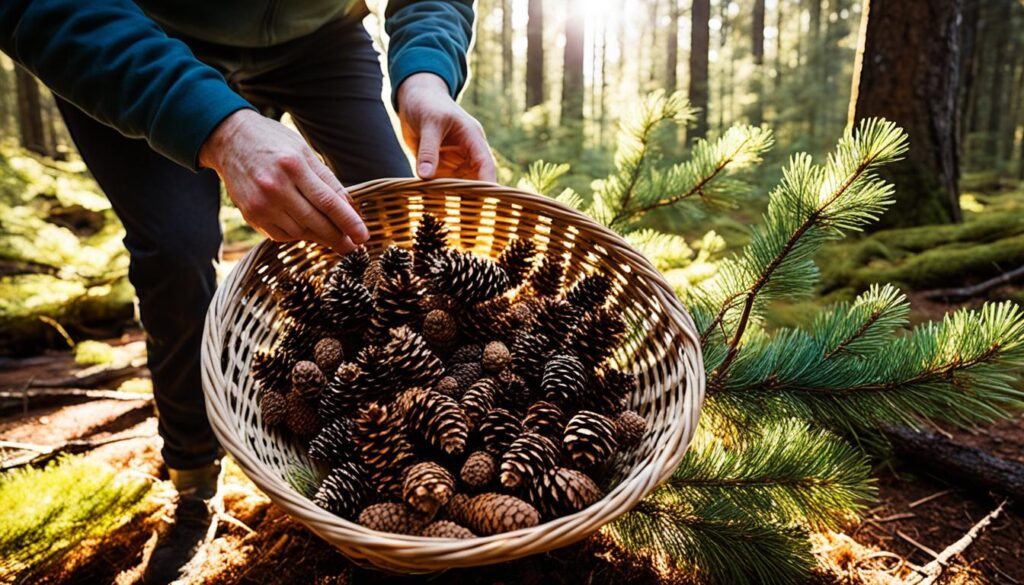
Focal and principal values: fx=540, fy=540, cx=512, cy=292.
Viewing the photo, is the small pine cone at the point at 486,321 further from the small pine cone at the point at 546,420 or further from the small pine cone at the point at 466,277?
the small pine cone at the point at 546,420

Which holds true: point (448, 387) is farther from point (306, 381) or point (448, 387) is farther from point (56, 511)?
point (56, 511)

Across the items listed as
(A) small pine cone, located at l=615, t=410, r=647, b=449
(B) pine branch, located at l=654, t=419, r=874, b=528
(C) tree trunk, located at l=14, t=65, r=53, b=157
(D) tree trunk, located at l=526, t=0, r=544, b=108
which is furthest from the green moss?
(C) tree trunk, located at l=14, t=65, r=53, b=157

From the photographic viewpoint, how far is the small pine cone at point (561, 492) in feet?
2.97

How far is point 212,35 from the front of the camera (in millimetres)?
1455

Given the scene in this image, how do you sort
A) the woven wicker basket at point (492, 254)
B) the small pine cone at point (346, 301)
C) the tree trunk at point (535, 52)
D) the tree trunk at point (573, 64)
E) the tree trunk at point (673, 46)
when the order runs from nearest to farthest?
1. the woven wicker basket at point (492, 254)
2. the small pine cone at point (346, 301)
3. the tree trunk at point (573, 64)
4. the tree trunk at point (535, 52)
5. the tree trunk at point (673, 46)

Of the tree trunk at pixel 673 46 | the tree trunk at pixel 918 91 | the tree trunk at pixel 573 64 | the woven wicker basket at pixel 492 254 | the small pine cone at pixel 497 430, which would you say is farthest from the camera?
the tree trunk at pixel 673 46

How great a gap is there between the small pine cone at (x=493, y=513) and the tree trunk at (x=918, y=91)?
11.7 ft

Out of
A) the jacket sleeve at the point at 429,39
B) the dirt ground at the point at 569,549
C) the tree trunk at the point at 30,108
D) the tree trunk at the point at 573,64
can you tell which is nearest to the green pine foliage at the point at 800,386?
the dirt ground at the point at 569,549

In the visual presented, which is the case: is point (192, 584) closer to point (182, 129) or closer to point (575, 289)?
point (182, 129)

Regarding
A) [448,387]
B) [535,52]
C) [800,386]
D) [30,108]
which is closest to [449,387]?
[448,387]

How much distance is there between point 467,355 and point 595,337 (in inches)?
13.7

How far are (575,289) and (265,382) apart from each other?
77cm

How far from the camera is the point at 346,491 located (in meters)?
0.97

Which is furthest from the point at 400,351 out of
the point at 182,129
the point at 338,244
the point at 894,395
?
the point at 894,395
